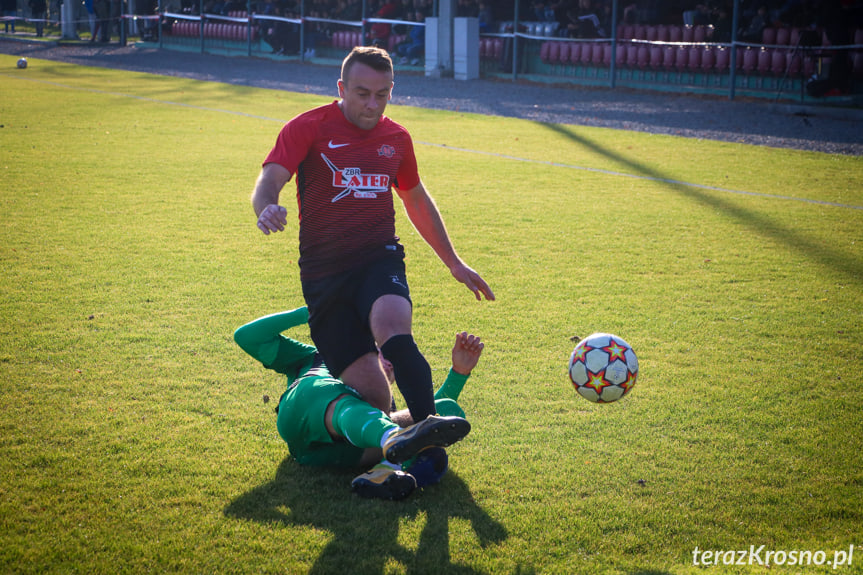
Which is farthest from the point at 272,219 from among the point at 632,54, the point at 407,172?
the point at 632,54

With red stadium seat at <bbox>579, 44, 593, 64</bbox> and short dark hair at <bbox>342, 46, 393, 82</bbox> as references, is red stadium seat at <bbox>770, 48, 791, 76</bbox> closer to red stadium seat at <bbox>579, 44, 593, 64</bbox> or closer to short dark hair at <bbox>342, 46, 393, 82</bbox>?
red stadium seat at <bbox>579, 44, 593, 64</bbox>

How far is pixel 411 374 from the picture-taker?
11.0ft

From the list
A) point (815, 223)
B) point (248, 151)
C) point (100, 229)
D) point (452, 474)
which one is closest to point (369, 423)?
point (452, 474)

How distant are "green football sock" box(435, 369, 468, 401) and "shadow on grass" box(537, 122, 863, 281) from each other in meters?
4.51

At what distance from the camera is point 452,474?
361 centimetres

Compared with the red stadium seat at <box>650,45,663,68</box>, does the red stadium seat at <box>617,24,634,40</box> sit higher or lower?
higher

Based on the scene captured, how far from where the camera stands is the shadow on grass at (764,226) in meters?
7.10

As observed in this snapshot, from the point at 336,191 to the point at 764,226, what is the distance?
6.05 metres

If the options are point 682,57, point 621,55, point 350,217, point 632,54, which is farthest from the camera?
point 621,55

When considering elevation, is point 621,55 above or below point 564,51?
below

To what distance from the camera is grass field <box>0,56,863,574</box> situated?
3.09 meters

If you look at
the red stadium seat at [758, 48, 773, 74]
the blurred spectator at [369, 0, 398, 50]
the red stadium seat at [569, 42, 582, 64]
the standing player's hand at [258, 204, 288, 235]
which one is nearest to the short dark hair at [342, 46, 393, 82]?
the standing player's hand at [258, 204, 288, 235]

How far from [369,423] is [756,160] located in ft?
34.5

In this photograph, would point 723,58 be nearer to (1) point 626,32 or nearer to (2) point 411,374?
(1) point 626,32
